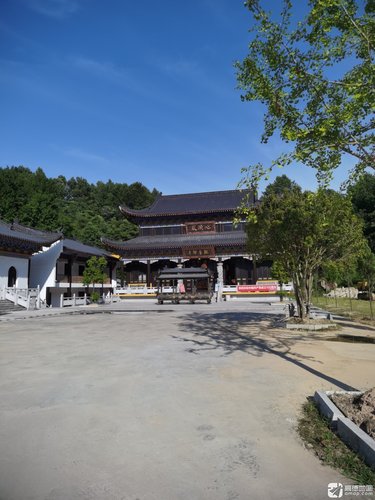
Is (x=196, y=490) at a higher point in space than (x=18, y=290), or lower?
lower

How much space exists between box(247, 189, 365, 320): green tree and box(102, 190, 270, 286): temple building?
24753 millimetres

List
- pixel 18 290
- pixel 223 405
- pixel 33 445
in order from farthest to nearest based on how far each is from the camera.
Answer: pixel 18 290 < pixel 223 405 < pixel 33 445

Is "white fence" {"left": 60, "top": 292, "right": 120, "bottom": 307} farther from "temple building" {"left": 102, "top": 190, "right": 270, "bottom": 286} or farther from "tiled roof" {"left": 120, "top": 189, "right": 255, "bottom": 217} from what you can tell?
"tiled roof" {"left": 120, "top": 189, "right": 255, "bottom": 217}

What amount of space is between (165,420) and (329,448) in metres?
1.86

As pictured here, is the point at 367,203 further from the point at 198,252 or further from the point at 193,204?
the point at 198,252

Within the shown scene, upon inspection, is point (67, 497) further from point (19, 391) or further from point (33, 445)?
point (19, 391)

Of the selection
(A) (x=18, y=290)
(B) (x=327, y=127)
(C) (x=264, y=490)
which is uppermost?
(B) (x=327, y=127)

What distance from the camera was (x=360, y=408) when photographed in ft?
14.4

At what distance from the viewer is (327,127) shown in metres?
5.53

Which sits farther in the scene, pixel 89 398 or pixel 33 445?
pixel 89 398

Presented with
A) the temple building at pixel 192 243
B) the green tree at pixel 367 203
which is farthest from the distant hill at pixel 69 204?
the green tree at pixel 367 203

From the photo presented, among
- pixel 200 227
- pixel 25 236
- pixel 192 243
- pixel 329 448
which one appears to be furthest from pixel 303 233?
pixel 200 227

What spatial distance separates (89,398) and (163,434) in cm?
171

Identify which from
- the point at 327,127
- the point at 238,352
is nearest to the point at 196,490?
the point at 327,127
